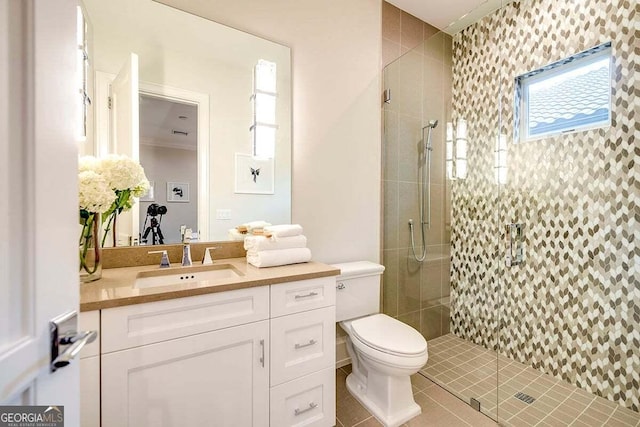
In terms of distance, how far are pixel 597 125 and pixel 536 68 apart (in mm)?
591

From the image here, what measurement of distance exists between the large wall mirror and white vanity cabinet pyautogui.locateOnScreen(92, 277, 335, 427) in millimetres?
587

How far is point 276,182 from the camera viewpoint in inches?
70.6

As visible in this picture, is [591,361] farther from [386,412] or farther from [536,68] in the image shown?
[536,68]

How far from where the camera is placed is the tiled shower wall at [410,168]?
224cm

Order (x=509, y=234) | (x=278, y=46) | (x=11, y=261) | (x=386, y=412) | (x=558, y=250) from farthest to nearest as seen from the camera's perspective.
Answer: (x=509, y=234) < (x=558, y=250) < (x=278, y=46) < (x=386, y=412) < (x=11, y=261)

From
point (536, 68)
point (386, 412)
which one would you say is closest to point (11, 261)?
point (386, 412)

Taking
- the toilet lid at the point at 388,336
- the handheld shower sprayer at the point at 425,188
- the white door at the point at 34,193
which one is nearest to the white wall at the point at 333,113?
the handheld shower sprayer at the point at 425,188

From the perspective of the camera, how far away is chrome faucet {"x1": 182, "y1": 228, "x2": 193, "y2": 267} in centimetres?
146

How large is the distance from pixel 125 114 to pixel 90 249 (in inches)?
26.4

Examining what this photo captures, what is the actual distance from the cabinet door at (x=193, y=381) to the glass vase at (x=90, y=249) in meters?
0.39

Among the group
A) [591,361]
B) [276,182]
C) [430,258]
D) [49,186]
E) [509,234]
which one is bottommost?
[591,361]

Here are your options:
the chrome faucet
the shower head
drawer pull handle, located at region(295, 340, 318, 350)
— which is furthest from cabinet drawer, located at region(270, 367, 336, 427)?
the shower head

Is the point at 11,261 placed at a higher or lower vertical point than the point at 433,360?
higher

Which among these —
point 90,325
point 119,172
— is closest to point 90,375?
point 90,325
